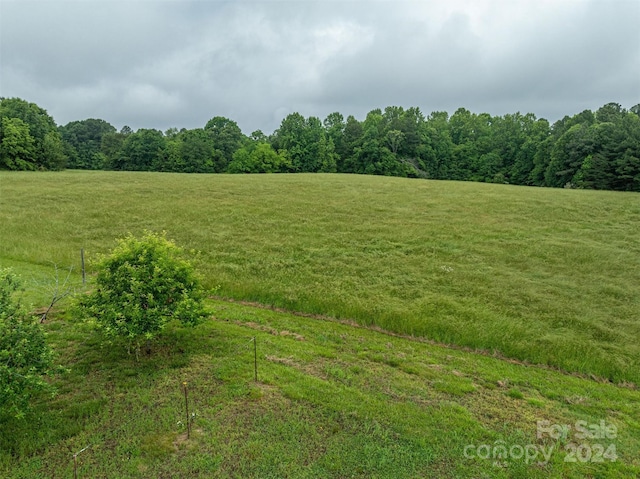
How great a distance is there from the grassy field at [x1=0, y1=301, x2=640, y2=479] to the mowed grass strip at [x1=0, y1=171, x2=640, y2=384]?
195cm

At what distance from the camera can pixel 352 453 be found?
556 centimetres

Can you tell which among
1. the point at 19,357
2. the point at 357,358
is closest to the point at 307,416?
the point at 357,358

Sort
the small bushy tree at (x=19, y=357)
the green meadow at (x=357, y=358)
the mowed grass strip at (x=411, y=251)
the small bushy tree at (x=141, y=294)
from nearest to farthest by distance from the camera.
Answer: the small bushy tree at (x=19, y=357)
the green meadow at (x=357, y=358)
the small bushy tree at (x=141, y=294)
the mowed grass strip at (x=411, y=251)

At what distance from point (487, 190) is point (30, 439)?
35.5m

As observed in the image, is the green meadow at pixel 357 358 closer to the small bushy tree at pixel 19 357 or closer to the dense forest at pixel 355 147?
the small bushy tree at pixel 19 357

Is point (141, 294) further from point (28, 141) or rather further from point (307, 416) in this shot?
point (28, 141)

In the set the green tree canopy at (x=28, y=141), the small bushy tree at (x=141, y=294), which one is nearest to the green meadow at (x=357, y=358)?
the small bushy tree at (x=141, y=294)

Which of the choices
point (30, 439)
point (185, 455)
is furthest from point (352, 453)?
point (30, 439)

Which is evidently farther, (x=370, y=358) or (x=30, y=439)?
(x=370, y=358)

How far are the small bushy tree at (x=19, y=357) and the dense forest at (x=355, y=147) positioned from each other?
181ft

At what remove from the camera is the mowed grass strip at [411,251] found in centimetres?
1090

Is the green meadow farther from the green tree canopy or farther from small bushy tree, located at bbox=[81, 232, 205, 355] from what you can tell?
the green tree canopy

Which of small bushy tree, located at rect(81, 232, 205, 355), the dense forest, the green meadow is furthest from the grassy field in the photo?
the dense forest

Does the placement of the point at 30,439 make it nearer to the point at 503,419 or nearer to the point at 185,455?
the point at 185,455
